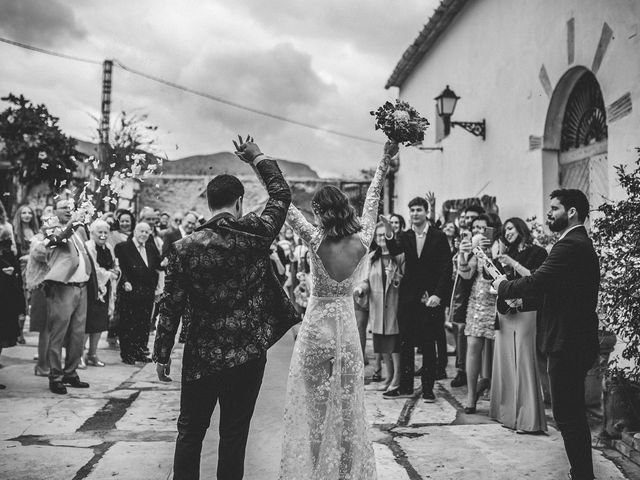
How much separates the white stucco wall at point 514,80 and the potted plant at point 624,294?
2.16 metres

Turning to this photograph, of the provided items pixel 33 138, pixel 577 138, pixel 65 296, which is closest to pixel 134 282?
pixel 65 296

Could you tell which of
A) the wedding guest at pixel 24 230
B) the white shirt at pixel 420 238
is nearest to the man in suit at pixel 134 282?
the wedding guest at pixel 24 230

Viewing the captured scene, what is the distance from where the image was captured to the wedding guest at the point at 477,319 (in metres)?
6.00

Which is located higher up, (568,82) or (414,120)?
(568,82)

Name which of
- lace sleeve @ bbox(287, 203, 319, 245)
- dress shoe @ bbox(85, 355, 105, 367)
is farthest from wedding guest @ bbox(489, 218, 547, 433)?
dress shoe @ bbox(85, 355, 105, 367)

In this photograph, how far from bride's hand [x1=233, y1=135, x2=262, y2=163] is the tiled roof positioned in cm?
1073

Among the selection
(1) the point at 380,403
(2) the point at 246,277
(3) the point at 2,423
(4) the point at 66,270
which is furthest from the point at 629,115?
(3) the point at 2,423

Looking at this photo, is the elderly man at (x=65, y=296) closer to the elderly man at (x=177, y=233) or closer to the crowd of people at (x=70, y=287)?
the crowd of people at (x=70, y=287)

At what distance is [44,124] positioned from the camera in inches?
632

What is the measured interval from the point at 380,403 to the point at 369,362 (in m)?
2.60

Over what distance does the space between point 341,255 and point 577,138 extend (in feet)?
19.6

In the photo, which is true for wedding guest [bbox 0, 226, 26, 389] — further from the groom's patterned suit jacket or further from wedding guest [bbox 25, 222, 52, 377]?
the groom's patterned suit jacket

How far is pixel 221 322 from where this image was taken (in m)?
3.26

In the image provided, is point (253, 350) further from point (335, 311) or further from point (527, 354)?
point (527, 354)
